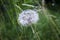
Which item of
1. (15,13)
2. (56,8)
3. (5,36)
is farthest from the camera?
(56,8)

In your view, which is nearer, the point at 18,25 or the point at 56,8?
the point at 18,25

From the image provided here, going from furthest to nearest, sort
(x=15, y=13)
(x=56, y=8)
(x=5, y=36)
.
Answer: (x=56, y=8) < (x=5, y=36) < (x=15, y=13)

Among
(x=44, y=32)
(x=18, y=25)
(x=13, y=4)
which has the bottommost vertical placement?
(x=44, y=32)

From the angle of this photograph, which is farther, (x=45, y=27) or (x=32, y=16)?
(x=45, y=27)

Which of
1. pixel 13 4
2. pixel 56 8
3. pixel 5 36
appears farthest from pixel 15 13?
Answer: pixel 56 8

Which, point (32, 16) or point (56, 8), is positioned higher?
point (32, 16)

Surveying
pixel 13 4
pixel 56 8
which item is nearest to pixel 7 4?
pixel 13 4

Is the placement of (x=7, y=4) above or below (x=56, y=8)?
above

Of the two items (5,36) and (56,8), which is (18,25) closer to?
(5,36)

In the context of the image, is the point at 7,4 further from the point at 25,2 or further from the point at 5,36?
the point at 5,36
